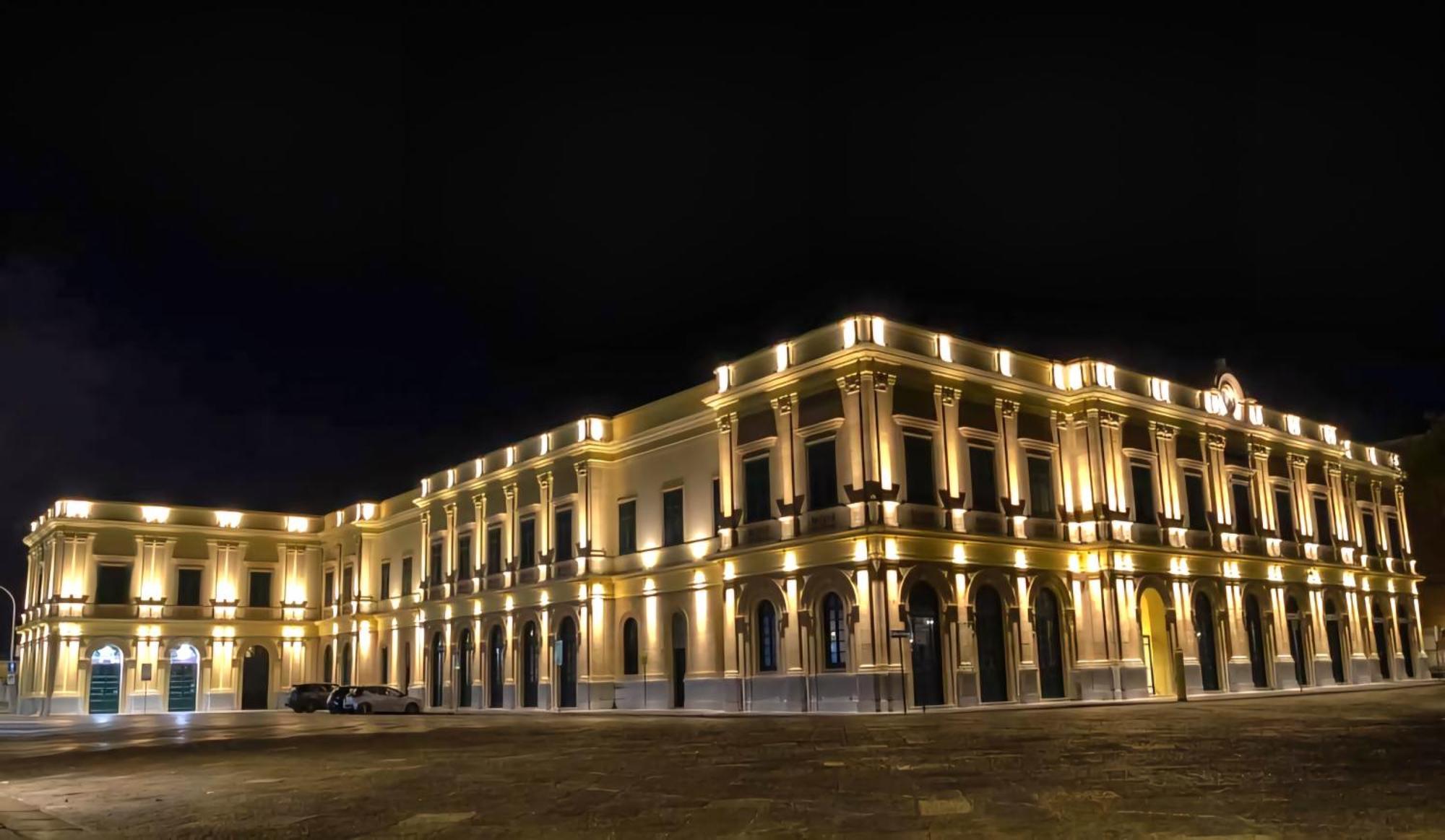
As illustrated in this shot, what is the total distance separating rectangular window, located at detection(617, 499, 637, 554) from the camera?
36.2 meters

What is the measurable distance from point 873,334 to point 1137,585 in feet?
35.6

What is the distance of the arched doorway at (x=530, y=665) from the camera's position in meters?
39.4

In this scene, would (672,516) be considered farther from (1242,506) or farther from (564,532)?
(1242,506)

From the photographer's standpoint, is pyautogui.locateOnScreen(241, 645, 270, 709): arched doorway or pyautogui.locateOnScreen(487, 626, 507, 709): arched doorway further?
pyautogui.locateOnScreen(241, 645, 270, 709): arched doorway

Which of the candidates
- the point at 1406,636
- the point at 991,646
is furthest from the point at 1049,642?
the point at 1406,636

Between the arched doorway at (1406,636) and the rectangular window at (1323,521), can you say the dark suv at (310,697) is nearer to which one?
the rectangular window at (1323,521)

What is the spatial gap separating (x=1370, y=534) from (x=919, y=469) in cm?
2557

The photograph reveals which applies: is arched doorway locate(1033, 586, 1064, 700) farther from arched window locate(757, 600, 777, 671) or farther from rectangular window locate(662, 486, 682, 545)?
rectangular window locate(662, 486, 682, 545)

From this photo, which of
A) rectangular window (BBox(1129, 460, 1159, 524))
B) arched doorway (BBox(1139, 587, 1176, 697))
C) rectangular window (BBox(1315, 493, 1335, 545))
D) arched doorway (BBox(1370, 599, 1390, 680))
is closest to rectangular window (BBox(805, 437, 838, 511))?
rectangular window (BBox(1129, 460, 1159, 524))

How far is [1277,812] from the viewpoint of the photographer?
8.42 metres

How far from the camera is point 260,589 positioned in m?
54.8

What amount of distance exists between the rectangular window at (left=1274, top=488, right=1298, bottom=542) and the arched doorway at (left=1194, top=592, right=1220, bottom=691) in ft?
19.6

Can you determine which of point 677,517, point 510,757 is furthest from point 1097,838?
point 677,517

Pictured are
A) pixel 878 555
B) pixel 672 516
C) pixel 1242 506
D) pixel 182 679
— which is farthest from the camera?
pixel 182 679
